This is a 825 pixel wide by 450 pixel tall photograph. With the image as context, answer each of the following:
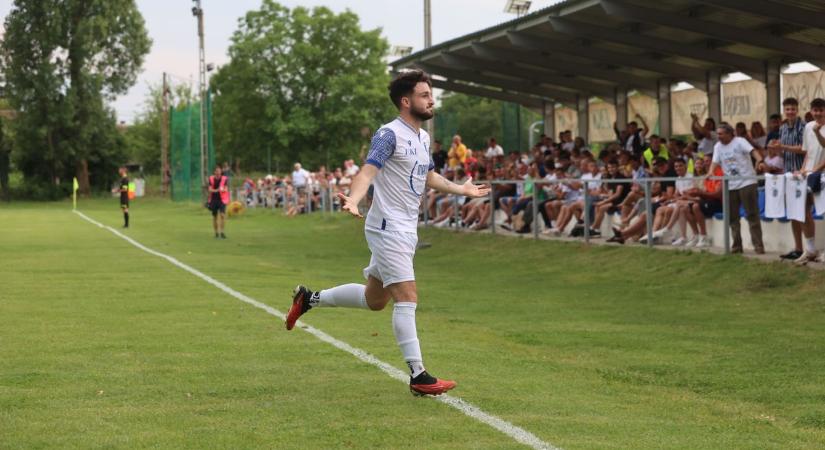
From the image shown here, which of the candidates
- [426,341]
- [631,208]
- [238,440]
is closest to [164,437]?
[238,440]

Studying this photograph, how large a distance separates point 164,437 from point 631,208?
1496 centimetres

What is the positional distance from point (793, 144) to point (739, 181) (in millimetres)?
1217

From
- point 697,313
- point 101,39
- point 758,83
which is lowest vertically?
point 697,313

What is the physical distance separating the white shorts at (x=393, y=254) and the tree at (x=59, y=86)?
77.0m

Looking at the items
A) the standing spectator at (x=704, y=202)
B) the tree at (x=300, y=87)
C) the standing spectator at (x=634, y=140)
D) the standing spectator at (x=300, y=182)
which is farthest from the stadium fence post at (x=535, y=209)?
the tree at (x=300, y=87)

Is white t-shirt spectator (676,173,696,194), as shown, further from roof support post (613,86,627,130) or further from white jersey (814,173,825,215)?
roof support post (613,86,627,130)

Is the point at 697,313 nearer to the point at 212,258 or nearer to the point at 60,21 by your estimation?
the point at 212,258

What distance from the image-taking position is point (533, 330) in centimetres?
1265

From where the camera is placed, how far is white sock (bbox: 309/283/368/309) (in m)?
8.66

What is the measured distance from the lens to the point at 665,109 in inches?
1060

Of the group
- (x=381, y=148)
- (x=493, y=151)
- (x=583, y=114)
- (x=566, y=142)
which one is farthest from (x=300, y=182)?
(x=381, y=148)

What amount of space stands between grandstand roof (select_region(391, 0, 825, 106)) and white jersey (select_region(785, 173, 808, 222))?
109 inches

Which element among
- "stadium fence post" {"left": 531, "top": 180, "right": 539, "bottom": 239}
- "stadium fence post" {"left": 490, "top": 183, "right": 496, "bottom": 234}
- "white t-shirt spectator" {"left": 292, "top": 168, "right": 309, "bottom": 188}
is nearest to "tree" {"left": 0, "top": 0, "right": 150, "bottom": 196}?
"white t-shirt spectator" {"left": 292, "top": 168, "right": 309, "bottom": 188}

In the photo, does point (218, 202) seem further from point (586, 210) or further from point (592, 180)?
point (592, 180)
